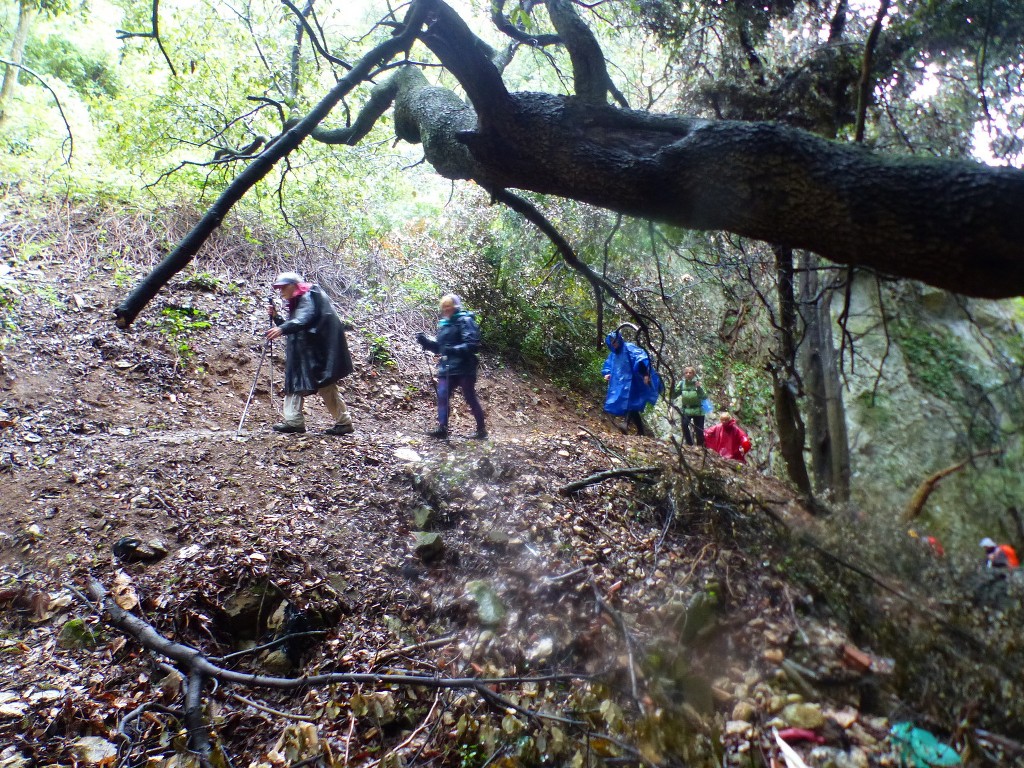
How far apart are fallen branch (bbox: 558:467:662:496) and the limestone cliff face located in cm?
150

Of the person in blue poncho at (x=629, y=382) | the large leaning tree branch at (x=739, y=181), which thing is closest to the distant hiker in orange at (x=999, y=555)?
the large leaning tree branch at (x=739, y=181)

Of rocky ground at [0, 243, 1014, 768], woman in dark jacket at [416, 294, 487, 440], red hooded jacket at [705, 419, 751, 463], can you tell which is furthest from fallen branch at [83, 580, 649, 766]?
red hooded jacket at [705, 419, 751, 463]

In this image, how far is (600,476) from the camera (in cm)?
452

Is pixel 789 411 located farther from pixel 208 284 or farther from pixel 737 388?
pixel 208 284

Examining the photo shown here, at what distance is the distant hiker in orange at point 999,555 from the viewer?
2504 mm

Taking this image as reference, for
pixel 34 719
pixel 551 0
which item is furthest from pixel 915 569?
pixel 34 719

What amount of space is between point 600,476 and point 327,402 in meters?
2.96

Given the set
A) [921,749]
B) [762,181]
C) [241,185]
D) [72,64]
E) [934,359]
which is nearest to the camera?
[762,181]

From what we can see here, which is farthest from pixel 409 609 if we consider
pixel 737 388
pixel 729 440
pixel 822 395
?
pixel 737 388

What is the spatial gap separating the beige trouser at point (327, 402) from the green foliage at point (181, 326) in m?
2.68

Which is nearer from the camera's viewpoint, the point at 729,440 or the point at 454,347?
the point at 454,347

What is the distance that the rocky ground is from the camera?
102 inches

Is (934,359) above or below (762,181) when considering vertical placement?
below

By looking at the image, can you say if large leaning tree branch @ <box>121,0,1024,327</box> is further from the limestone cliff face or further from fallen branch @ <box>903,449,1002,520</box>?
fallen branch @ <box>903,449,1002,520</box>
